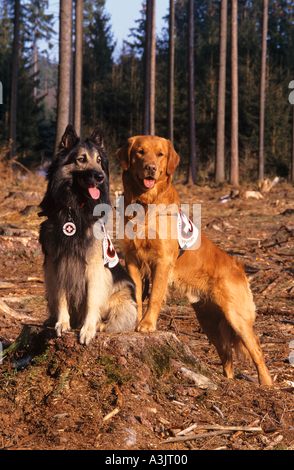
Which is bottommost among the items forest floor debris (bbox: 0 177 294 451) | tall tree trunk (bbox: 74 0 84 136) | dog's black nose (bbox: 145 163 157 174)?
forest floor debris (bbox: 0 177 294 451)

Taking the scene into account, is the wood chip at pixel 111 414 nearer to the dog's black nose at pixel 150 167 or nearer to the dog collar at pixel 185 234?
the dog collar at pixel 185 234

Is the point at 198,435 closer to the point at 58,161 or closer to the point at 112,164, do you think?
the point at 58,161

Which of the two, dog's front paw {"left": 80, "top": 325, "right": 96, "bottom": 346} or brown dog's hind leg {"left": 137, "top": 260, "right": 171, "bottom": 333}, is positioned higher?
brown dog's hind leg {"left": 137, "top": 260, "right": 171, "bottom": 333}

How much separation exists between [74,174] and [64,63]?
7943 millimetres

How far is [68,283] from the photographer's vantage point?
3.53 meters

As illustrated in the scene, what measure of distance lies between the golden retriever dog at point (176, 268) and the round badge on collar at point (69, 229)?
2.24 ft

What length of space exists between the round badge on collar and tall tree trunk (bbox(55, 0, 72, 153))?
7210mm

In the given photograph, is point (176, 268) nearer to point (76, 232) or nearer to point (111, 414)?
point (76, 232)

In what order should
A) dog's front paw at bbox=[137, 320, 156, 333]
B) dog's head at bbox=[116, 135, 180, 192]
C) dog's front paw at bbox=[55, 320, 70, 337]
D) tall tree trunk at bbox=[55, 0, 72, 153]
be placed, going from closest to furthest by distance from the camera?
1. dog's front paw at bbox=[55, 320, 70, 337]
2. dog's front paw at bbox=[137, 320, 156, 333]
3. dog's head at bbox=[116, 135, 180, 192]
4. tall tree trunk at bbox=[55, 0, 72, 153]

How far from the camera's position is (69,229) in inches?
135

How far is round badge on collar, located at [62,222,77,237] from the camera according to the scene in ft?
11.2

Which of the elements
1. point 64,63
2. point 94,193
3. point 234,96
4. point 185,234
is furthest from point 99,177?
point 234,96

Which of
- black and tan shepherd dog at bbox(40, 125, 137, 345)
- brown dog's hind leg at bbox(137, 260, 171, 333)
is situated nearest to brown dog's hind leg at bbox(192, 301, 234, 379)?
brown dog's hind leg at bbox(137, 260, 171, 333)

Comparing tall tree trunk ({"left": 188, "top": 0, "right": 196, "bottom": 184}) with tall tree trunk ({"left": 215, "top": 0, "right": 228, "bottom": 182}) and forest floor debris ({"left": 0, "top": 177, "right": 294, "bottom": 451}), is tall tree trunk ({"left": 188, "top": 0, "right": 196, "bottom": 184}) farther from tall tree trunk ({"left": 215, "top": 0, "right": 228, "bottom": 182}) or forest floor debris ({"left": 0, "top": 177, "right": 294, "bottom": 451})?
forest floor debris ({"left": 0, "top": 177, "right": 294, "bottom": 451})
